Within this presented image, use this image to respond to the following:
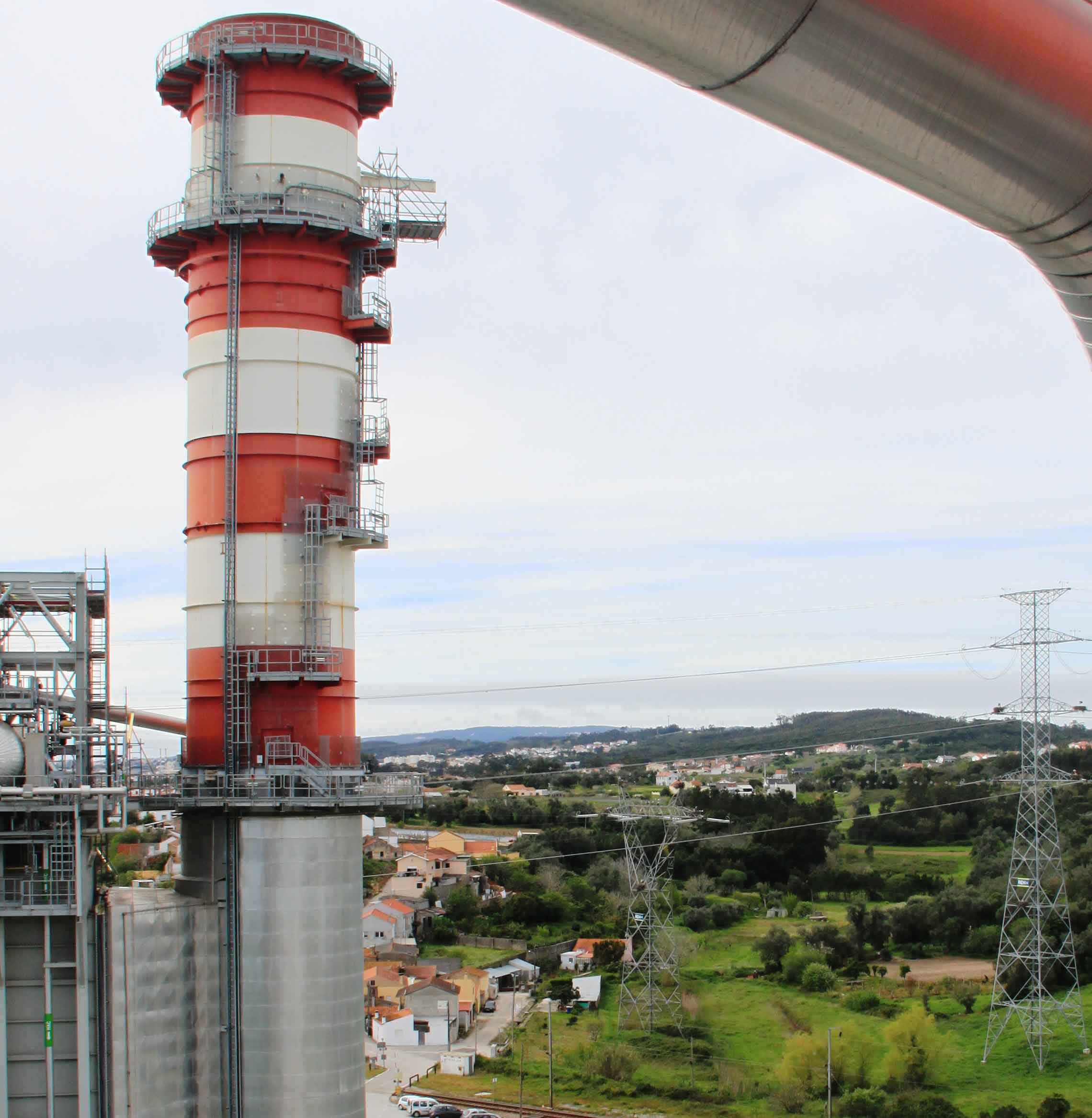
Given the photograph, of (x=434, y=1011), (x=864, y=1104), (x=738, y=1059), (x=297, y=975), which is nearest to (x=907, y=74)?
(x=297, y=975)

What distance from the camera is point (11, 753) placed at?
21.1m

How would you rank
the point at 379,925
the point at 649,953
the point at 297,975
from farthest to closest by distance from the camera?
the point at 379,925 → the point at 649,953 → the point at 297,975

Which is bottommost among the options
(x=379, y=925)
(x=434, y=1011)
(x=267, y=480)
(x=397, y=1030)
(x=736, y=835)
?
(x=397, y=1030)

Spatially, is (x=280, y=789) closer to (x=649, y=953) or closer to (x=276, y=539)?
(x=276, y=539)

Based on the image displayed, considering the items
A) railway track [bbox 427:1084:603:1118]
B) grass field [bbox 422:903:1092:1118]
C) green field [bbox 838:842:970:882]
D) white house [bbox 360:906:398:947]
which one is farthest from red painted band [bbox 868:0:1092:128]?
green field [bbox 838:842:970:882]

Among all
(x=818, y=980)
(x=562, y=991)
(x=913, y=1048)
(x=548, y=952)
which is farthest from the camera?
(x=548, y=952)

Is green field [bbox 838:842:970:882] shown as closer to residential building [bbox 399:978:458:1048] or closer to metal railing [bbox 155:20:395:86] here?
residential building [bbox 399:978:458:1048]

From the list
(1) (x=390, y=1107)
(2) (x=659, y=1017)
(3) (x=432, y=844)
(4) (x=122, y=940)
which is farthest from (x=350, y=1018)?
(3) (x=432, y=844)

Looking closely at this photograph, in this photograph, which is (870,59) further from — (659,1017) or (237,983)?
(659,1017)

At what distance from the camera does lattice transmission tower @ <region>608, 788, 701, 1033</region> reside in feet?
189

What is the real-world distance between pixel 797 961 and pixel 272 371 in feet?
161

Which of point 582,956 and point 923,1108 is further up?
point 923,1108

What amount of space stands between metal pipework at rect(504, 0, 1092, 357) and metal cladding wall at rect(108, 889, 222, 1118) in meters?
20.4

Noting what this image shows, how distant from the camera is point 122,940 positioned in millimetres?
21453
